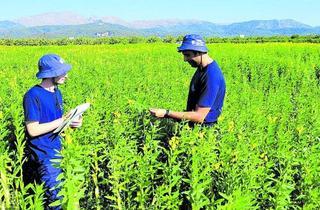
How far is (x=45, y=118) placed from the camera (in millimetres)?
4406

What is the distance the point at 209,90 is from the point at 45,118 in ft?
5.59

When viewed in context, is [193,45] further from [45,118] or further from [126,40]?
[126,40]

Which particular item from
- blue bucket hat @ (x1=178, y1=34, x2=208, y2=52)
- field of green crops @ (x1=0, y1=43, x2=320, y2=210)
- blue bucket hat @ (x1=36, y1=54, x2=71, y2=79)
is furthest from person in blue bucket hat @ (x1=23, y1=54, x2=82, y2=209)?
blue bucket hat @ (x1=178, y1=34, x2=208, y2=52)

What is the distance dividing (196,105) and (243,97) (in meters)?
3.95

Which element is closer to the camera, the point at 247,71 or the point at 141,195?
the point at 141,195

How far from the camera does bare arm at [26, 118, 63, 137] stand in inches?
168

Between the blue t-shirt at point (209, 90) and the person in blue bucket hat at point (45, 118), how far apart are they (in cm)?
127

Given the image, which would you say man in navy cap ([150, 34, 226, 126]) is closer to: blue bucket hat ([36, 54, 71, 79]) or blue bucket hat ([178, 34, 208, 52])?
blue bucket hat ([178, 34, 208, 52])

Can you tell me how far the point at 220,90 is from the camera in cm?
469

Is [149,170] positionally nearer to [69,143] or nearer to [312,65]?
[69,143]

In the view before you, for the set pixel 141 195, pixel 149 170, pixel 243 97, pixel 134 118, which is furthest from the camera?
pixel 243 97

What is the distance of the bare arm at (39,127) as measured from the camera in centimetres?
427

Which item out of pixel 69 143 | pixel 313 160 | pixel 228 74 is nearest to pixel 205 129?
pixel 313 160

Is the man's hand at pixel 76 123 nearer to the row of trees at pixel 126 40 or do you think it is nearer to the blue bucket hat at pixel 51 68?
the blue bucket hat at pixel 51 68
